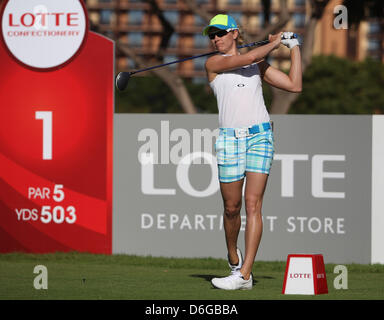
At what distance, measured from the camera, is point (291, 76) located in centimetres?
709

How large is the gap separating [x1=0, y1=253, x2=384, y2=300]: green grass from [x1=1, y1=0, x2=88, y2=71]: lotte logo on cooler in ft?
7.04

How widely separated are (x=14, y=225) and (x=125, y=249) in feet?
4.03

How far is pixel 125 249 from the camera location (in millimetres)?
10055

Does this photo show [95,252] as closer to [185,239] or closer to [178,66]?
[185,239]

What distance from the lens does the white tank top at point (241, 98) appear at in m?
7.11

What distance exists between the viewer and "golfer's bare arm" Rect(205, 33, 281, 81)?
688 centimetres

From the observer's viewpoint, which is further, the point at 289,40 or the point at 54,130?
the point at 54,130

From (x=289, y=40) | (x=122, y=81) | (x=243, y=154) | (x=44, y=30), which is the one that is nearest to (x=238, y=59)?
(x=289, y=40)

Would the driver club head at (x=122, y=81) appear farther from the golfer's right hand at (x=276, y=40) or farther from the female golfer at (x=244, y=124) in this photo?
the golfer's right hand at (x=276, y=40)

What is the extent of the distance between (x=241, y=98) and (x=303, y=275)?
4.54 ft

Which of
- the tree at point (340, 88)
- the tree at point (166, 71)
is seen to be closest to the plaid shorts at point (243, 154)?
the tree at point (166, 71)

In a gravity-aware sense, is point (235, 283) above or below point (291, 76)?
below

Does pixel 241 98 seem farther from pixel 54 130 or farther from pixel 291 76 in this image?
pixel 54 130

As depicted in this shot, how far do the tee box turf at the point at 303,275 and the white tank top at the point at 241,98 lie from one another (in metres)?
1.08
